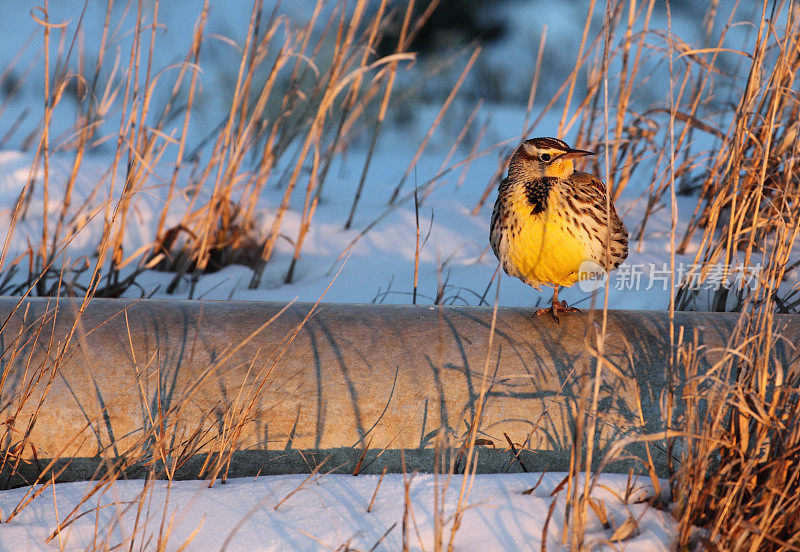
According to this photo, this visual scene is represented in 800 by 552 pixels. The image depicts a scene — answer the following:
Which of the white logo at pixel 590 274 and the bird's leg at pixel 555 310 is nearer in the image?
the bird's leg at pixel 555 310

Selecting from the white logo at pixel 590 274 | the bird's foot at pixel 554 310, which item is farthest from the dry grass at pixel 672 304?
the white logo at pixel 590 274

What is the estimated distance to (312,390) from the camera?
1.93 m

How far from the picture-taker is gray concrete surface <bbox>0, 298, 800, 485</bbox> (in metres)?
1.86

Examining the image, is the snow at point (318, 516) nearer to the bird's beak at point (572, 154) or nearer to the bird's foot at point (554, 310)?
the bird's foot at point (554, 310)

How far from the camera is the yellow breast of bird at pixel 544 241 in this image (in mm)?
2225

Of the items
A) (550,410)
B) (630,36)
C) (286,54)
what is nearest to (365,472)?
(550,410)

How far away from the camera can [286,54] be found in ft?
9.48

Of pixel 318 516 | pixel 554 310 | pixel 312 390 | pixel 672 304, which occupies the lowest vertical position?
pixel 318 516

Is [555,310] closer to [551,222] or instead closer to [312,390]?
[551,222]

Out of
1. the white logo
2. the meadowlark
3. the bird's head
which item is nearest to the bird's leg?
the meadowlark

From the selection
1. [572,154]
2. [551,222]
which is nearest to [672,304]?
[551,222]

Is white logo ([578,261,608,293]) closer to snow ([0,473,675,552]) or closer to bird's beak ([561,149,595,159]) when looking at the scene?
bird's beak ([561,149,595,159])

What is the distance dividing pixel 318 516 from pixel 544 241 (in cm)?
103

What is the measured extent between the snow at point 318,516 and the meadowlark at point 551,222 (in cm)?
68
